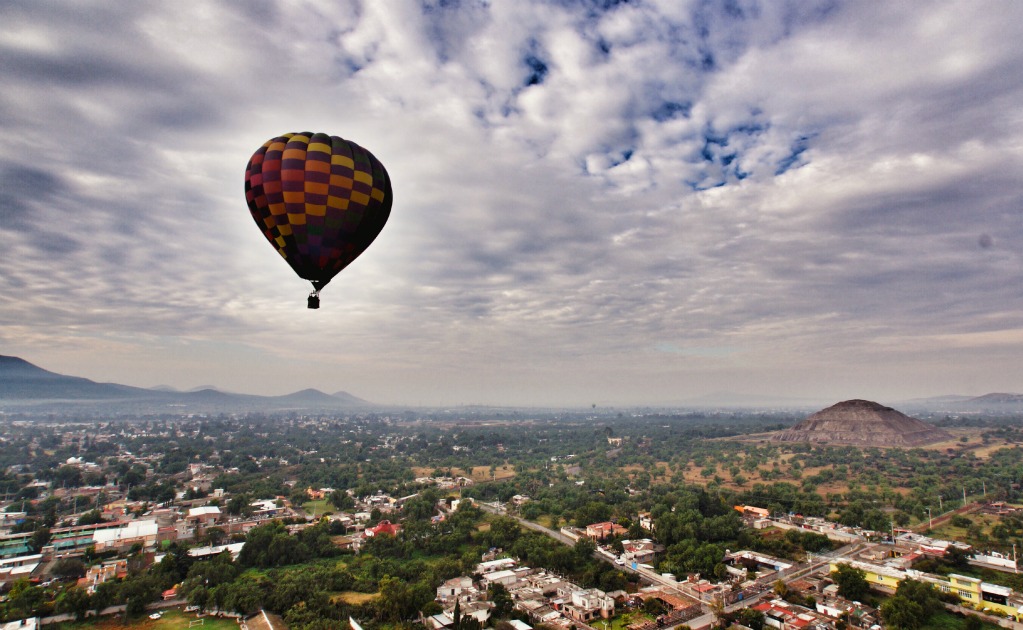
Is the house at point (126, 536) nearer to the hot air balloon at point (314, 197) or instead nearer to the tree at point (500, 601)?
the tree at point (500, 601)

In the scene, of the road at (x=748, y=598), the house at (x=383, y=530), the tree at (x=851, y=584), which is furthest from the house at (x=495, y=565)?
the tree at (x=851, y=584)

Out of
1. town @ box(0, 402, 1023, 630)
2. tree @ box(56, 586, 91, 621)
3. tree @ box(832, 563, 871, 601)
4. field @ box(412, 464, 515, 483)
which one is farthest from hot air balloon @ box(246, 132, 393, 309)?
field @ box(412, 464, 515, 483)

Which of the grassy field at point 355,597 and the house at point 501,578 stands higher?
the house at point 501,578

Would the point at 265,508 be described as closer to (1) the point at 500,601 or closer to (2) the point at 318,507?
(2) the point at 318,507

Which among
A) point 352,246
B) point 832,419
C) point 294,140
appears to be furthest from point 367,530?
point 832,419

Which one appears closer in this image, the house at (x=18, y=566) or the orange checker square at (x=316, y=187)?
Result: the orange checker square at (x=316, y=187)
